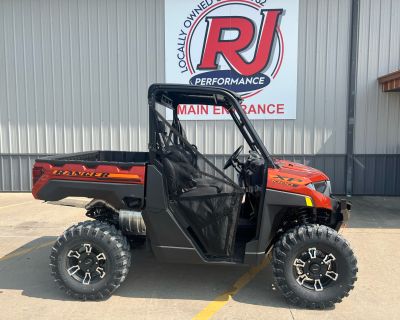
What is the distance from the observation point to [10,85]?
9.74 metres

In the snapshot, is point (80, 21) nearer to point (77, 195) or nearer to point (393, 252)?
point (77, 195)

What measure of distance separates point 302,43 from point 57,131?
6593 mm

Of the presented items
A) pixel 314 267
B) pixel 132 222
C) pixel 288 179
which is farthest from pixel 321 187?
pixel 132 222

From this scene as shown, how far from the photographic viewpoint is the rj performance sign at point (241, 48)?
8906 millimetres

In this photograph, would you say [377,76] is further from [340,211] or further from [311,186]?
[311,186]

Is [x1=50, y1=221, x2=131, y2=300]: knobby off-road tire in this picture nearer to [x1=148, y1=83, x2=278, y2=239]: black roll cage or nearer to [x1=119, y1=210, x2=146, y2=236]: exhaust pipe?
[x1=119, y1=210, x2=146, y2=236]: exhaust pipe

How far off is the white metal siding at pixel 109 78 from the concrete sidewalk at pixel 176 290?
158 inches

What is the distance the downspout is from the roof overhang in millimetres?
614

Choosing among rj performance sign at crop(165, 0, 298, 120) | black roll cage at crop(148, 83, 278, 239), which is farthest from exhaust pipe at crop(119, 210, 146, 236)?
rj performance sign at crop(165, 0, 298, 120)

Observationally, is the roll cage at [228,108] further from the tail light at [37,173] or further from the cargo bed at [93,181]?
the tail light at [37,173]

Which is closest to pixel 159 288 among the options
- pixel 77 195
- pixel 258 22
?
pixel 77 195

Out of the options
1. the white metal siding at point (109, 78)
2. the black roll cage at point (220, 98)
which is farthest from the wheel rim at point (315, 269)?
the white metal siding at point (109, 78)

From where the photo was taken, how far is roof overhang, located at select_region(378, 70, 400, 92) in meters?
7.93

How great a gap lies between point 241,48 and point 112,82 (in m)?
3.37
